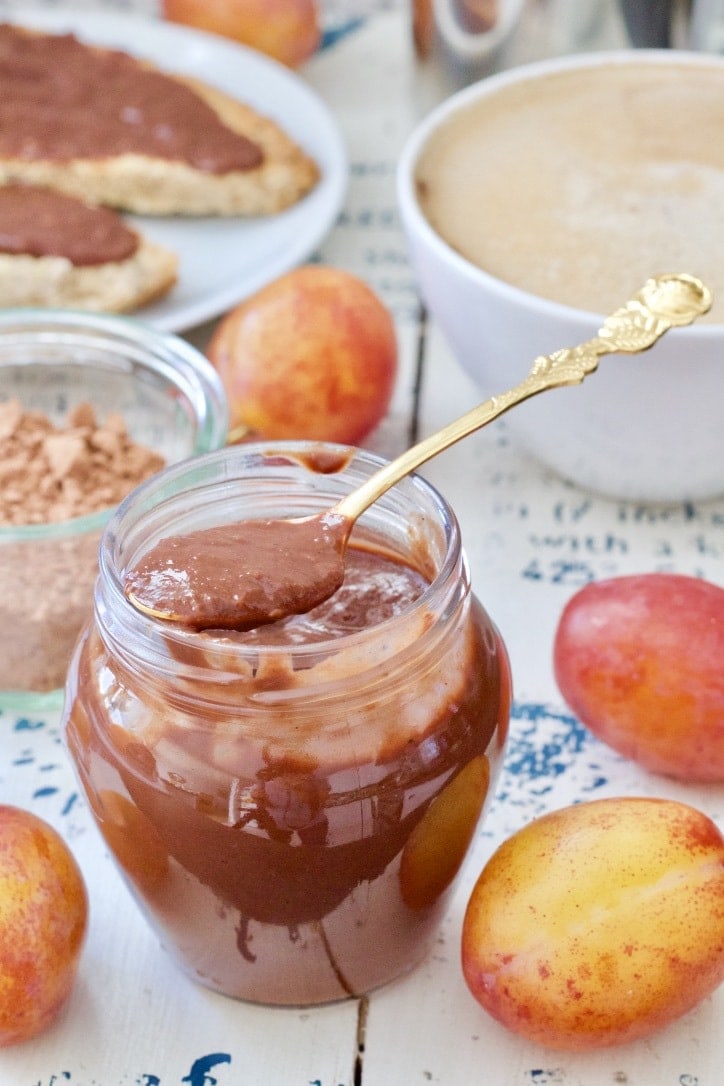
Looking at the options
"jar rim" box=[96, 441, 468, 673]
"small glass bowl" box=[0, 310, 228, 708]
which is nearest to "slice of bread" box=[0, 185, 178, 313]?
"small glass bowl" box=[0, 310, 228, 708]

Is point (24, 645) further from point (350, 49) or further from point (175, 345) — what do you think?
point (350, 49)

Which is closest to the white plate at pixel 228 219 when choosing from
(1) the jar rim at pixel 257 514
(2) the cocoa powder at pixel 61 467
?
(2) the cocoa powder at pixel 61 467

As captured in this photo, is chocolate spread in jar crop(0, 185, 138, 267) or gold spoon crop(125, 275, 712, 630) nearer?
gold spoon crop(125, 275, 712, 630)

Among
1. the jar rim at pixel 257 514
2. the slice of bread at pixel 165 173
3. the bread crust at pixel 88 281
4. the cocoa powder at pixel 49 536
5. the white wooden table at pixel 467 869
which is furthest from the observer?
the slice of bread at pixel 165 173

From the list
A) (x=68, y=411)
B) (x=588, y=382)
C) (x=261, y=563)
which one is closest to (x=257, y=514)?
(x=261, y=563)

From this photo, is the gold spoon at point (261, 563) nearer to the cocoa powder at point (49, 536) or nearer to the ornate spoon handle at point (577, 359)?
the ornate spoon handle at point (577, 359)

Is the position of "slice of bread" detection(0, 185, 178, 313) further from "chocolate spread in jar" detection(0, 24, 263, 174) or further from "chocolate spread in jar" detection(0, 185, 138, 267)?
"chocolate spread in jar" detection(0, 24, 263, 174)
